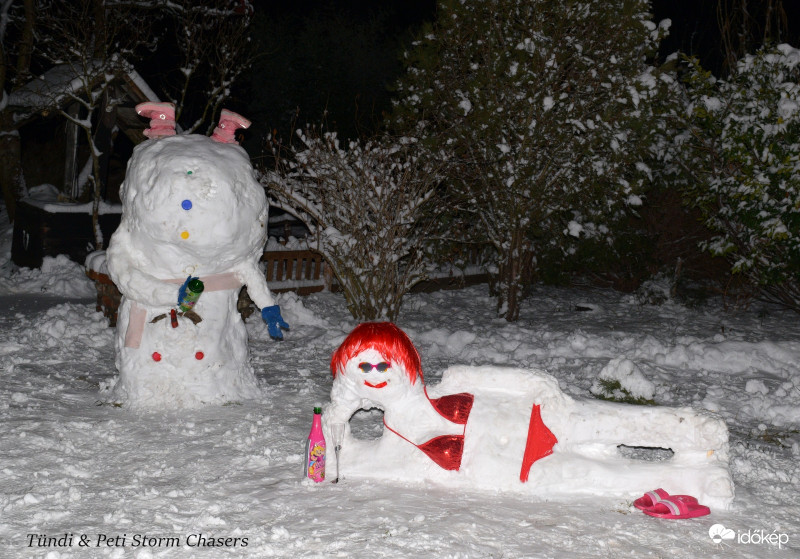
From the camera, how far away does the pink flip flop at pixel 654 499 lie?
3.86 m

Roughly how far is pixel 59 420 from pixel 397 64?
16.1m

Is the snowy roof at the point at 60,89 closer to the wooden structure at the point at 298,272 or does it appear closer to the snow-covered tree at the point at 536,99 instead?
the wooden structure at the point at 298,272

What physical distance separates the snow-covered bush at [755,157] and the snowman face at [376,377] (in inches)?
202

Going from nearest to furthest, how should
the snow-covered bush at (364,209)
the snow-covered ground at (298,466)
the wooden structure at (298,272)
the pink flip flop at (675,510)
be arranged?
the snow-covered ground at (298,466), the pink flip flop at (675,510), the snow-covered bush at (364,209), the wooden structure at (298,272)

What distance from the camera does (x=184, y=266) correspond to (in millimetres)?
5082

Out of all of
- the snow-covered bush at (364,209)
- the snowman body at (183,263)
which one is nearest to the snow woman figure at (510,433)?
the snowman body at (183,263)

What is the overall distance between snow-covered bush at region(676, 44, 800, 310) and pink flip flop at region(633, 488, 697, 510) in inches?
173

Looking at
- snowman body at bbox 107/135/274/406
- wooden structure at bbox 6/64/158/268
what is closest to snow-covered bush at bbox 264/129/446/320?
snowman body at bbox 107/135/274/406

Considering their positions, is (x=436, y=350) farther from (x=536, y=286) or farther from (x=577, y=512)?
(x=536, y=286)

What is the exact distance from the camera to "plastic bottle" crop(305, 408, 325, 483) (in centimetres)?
406

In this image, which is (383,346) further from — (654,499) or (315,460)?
(654,499)

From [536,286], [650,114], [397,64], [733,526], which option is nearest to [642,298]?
[536,286]

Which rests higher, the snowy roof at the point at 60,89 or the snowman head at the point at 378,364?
the snowy roof at the point at 60,89

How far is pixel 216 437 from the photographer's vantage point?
4.74 metres
